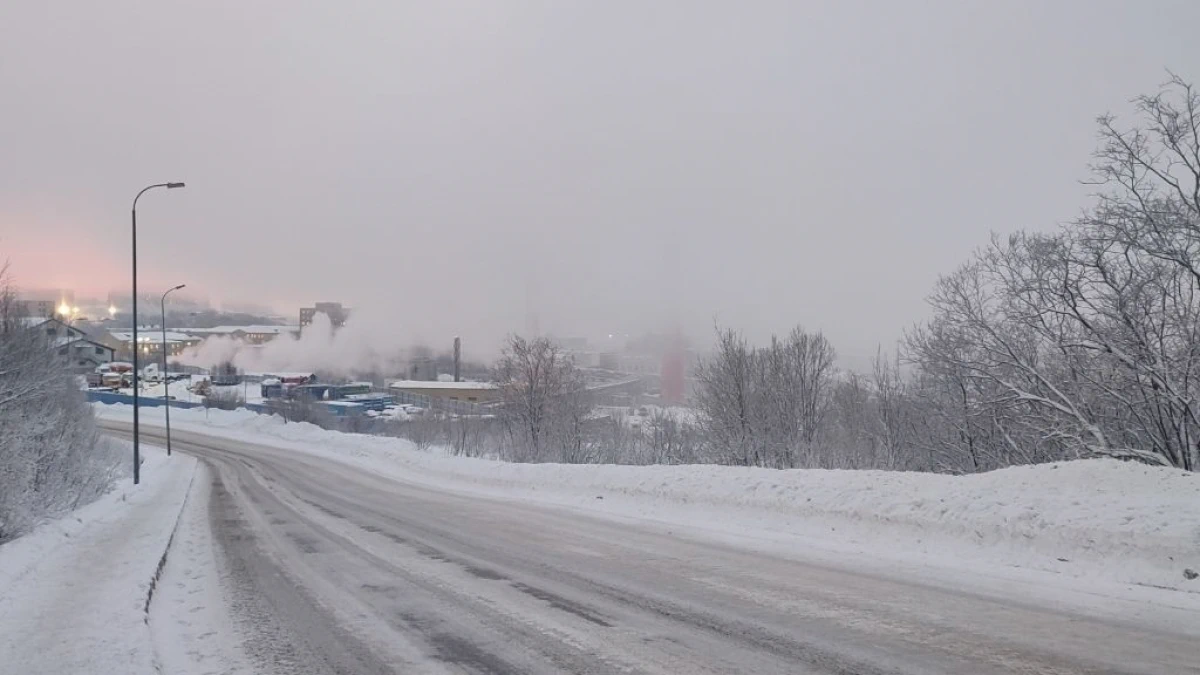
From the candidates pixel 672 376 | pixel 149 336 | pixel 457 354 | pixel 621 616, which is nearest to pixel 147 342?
pixel 149 336

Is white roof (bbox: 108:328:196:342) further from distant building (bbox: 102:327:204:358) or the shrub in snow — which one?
the shrub in snow

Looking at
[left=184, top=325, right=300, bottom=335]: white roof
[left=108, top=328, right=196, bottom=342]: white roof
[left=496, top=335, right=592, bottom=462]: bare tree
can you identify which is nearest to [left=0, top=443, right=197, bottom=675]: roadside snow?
[left=496, top=335, right=592, bottom=462]: bare tree

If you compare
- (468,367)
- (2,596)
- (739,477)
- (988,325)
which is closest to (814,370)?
(988,325)

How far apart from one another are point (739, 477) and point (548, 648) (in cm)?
→ 989

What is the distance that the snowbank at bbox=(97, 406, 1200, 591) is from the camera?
29.1 ft

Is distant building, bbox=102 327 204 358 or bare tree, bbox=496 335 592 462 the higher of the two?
distant building, bbox=102 327 204 358

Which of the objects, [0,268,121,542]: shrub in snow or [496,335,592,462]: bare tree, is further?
[496,335,592,462]: bare tree

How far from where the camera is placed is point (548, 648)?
21.7 ft

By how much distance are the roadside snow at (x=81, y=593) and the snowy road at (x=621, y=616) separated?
68 cm

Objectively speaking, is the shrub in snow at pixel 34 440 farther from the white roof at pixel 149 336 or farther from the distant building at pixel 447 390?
the white roof at pixel 149 336

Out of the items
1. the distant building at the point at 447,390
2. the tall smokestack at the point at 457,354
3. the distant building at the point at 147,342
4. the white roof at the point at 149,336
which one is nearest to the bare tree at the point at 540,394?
the distant building at the point at 447,390

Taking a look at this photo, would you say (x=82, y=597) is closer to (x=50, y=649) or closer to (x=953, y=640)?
(x=50, y=649)

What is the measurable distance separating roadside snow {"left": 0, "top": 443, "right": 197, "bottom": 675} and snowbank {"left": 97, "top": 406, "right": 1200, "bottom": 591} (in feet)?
26.5

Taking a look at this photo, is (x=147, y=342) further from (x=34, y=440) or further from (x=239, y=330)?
(x=34, y=440)
